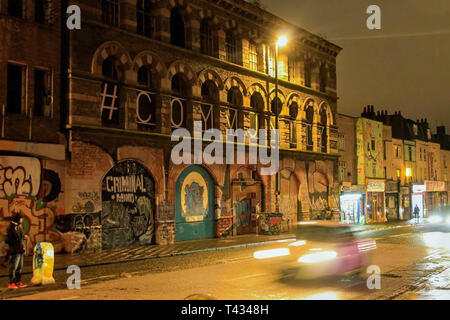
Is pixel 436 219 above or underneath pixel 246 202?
underneath

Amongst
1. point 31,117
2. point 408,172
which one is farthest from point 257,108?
point 408,172

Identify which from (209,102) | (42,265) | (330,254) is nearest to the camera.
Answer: (42,265)

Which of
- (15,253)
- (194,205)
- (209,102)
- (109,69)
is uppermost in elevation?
(109,69)

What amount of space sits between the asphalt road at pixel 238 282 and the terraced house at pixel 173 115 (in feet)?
17.6

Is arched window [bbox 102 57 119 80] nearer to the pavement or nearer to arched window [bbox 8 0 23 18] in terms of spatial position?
arched window [bbox 8 0 23 18]

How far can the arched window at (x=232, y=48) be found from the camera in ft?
99.4

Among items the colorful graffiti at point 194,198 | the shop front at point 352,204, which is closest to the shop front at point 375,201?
the shop front at point 352,204

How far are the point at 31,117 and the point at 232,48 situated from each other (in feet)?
46.9

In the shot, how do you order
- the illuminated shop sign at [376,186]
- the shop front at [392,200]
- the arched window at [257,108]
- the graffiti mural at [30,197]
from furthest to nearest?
1. the shop front at [392,200]
2. the illuminated shop sign at [376,186]
3. the arched window at [257,108]
4. the graffiti mural at [30,197]

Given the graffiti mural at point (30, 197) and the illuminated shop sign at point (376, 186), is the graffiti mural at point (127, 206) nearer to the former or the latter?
the graffiti mural at point (30, 197)

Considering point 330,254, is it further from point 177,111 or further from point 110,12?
point 110,12

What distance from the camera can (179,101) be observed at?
2662 cm

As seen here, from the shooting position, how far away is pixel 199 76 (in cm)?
2745
